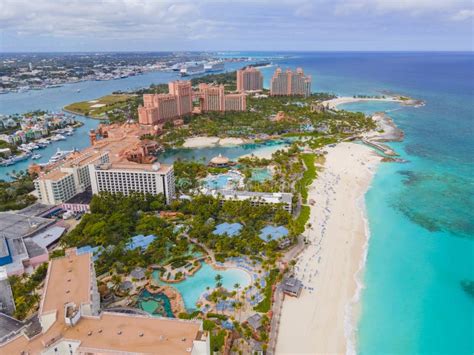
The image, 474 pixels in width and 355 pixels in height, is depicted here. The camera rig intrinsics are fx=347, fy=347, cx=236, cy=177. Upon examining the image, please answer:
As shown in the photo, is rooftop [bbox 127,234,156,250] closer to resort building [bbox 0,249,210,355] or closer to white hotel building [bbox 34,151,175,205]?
white hotel building [bbox 34,151,175,205]

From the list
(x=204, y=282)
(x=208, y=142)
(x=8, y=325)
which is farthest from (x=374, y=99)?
(x=8, y=325)

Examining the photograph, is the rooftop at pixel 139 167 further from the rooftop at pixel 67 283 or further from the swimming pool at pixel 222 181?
the rooftop at pixel 67 283

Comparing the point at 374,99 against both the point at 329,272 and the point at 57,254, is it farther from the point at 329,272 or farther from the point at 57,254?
the point at 57,254

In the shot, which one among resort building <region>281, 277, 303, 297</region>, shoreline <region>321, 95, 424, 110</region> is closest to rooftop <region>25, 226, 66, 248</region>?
resort building <region>281, 277, 303, 297</region>

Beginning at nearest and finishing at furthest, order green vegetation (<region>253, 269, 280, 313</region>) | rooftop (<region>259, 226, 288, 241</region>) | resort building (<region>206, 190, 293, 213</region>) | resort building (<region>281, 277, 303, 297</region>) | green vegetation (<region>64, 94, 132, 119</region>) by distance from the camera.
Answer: green vegetation (<region>253, 269, 280, 313</region>) → resort building (<region>281, 277, 303, 297</region>) → rooftop (<region>259, 226, 288, 241</region>) → resort building (<region>206, 190, 293, 213</region>) → green vegetation (<region>64, 94, 132, 119</region>)

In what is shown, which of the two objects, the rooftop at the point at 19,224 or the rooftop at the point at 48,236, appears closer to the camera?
the rooftop at the point at 48,236

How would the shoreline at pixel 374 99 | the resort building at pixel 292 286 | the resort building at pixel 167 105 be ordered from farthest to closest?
1. the shoreline at pixel 374 99
2. the resort building at pixel 167 105
3. the resort building at pixel 292 286

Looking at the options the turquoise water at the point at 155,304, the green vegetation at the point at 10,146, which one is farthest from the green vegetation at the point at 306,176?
the green vegetation at the point at 10,146
